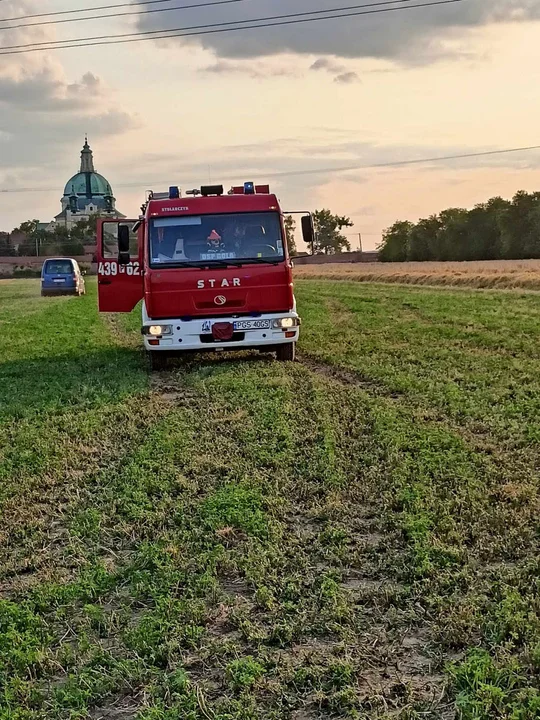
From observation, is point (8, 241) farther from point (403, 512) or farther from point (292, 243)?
point (403, 512)

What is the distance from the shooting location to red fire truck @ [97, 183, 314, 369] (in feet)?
44.3

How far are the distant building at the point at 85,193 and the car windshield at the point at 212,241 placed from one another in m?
145

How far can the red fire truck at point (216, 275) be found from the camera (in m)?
13.5

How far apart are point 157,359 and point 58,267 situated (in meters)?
30.6

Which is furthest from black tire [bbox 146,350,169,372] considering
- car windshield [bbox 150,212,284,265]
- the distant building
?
the distant building

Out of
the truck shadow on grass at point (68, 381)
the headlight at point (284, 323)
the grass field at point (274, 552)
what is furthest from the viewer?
the headlight at point (284, 323)

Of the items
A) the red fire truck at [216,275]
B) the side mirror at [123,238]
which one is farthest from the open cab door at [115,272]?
the red fire truck at [216,275]

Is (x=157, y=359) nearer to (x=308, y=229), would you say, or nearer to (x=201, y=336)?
(x=201, y=336)

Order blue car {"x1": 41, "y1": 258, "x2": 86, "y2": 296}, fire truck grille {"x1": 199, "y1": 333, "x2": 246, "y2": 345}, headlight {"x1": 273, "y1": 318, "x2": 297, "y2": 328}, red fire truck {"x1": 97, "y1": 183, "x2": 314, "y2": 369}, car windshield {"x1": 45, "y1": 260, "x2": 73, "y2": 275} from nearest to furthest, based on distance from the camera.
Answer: red fire truck {"x1": 97, "y1": 183, "x2": 314, "y2": 369}
fire truck grille {"x1": 199, "y1": 333, "x2": 246, "y2": 345}
headlight {"x1": 273, "y1": 318, "x2": 297, "y2": 328}
blue car {"x1": 41, "y1": 258, "x2": 86, "y2": 296}
car windshield {"x1": 45, "y1": 260, "x2": 73, "y2": 275}

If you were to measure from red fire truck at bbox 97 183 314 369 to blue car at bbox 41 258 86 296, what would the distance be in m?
29.6

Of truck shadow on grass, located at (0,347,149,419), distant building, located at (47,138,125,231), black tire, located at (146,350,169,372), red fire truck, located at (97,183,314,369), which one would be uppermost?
distant building, located at (47,138,125,231)

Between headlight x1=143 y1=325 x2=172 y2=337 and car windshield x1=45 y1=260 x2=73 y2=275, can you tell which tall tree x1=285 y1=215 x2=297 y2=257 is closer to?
headlight x1=143 y1=325 x2=172 y2=337

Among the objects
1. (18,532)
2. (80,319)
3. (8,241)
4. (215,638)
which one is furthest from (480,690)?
(8,241)

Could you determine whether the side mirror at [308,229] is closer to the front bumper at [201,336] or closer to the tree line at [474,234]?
the front bumper at [201,336]
